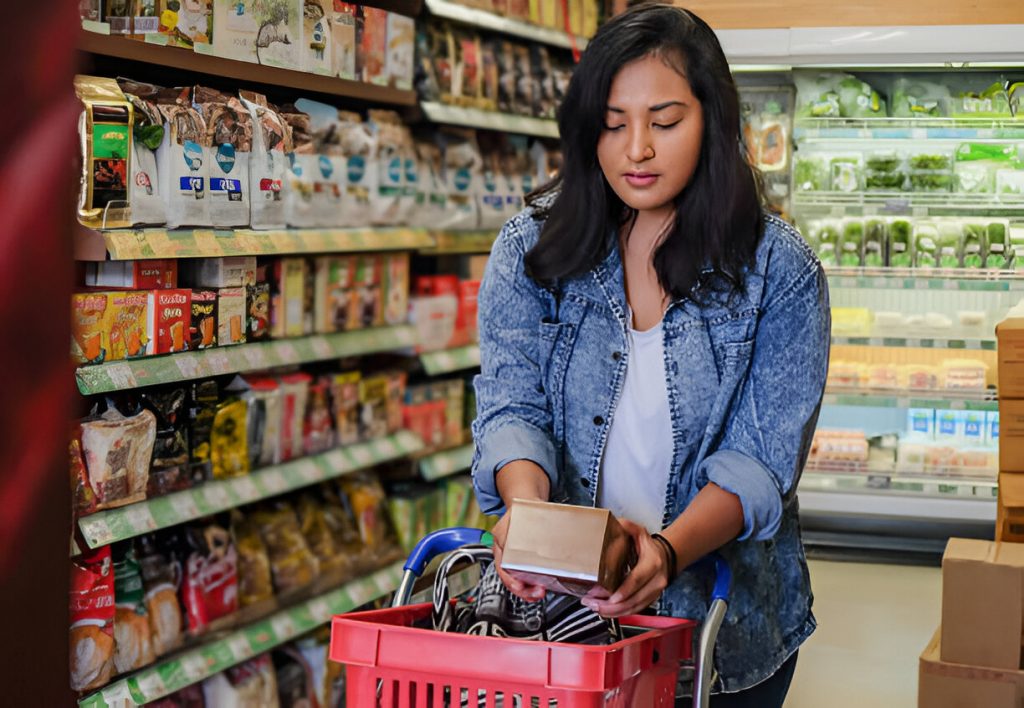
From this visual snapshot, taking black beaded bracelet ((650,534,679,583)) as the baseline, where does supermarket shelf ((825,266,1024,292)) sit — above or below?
above

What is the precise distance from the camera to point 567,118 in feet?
5.62

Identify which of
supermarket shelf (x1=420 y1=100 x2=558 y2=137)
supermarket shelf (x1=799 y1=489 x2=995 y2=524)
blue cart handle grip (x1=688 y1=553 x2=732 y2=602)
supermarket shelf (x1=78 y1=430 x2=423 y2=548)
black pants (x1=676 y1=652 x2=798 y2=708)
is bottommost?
supermarket shelf (x1=799 y1=489 x2=995 y2=524)

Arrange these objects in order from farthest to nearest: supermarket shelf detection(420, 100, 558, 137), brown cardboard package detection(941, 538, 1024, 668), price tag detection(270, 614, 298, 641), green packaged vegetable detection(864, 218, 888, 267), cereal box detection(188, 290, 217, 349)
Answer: green packaged vegetable detection(864, 218, 888, 267), supermarket shelf detection(420, 100, 558, 137), price tag detection(270, 614, 298, 641), cereal box detection(188, 290, 217, 349), brown cardboard package detection(941, 538, 1024, 668)

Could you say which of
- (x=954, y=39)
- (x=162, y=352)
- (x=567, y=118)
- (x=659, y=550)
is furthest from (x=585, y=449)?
(x=954, y=39)

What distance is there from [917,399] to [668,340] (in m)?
2.86

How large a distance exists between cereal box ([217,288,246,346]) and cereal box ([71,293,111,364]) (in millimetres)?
401

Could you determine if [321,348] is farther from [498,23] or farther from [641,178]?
[641,178]

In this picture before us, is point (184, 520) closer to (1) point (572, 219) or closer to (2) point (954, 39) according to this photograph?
(1) point (572, 219)

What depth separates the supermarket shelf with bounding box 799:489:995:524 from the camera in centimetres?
412

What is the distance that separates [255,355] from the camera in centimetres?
309

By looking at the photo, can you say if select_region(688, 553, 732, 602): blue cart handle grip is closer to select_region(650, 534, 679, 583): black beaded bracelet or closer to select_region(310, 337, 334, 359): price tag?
select_region(650, 534, 679, 583): black beaded bracelet

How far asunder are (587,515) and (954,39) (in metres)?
2.98

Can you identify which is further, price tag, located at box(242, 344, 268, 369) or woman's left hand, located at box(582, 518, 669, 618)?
price tag, located at box(242, 344, 268, 369)

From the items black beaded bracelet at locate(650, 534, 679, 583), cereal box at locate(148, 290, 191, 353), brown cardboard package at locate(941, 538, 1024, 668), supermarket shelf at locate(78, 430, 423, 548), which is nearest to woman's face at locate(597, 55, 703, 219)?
black beaded bracelet at locate(650, 534, 679, 583)
